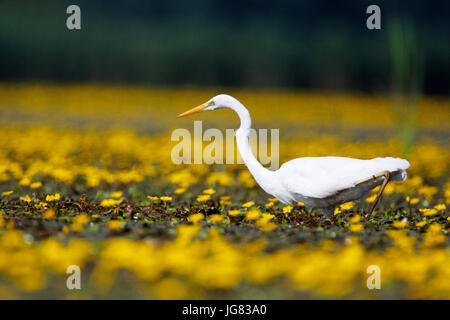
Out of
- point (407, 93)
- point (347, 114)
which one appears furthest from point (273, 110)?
point (407, 93)

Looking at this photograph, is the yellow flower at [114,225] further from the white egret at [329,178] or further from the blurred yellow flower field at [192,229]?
the white egret at [329,178]

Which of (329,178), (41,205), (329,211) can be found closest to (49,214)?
(41,205)

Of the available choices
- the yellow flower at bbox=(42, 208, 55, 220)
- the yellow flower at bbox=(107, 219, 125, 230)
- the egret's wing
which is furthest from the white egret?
the yellow flower at bbox=(42, 208, 55, 220)

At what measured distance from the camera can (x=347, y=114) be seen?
14.3 m

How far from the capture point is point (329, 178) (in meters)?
4.23

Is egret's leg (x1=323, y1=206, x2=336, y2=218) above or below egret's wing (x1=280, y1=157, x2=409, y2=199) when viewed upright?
below

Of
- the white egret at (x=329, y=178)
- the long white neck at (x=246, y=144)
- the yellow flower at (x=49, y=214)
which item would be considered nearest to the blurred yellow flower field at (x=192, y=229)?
the yellow flower at (x=49, y=214)

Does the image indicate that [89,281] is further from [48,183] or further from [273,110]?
[273,110]

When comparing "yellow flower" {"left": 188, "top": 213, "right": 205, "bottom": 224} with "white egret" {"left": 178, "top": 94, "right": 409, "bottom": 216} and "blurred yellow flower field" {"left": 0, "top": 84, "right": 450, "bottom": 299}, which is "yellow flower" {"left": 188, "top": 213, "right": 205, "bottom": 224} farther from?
"white egret" {"left": 178, "top": 94, "right": 409, "bottom": 216}

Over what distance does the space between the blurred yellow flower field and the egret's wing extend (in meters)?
0.30

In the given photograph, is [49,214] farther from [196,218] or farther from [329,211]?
[329,211]

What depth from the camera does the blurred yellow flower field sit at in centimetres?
300

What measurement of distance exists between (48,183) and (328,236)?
3180mm

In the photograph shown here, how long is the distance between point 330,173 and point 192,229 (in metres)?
1.27
